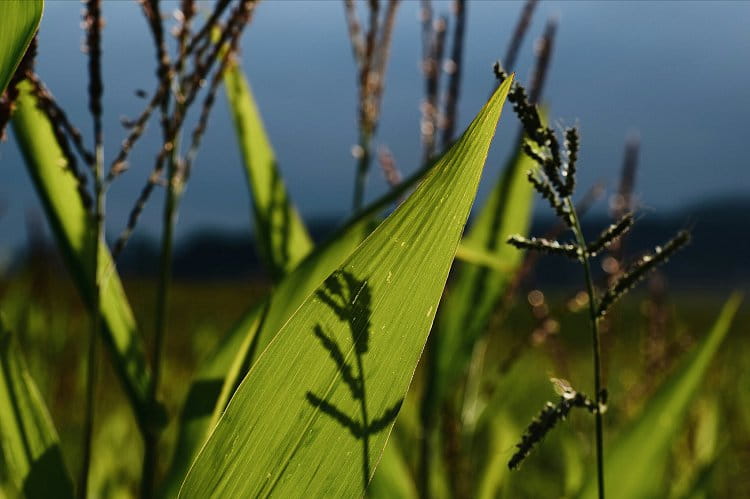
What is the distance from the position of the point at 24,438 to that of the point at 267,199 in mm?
359

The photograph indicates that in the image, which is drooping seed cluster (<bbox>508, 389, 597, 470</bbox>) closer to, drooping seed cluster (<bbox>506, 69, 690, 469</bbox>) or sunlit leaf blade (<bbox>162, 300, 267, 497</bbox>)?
drooping seed cluster (<bbox>506, 69, 690, 469</bbox>)

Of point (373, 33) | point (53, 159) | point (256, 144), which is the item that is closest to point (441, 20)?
point (373, 33)

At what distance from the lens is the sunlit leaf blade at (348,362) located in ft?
1.38

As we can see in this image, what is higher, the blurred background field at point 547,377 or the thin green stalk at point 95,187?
the thin green stalk at point 95,187

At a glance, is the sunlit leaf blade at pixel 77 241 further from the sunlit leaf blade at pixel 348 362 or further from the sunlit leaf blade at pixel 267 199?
the sunlit leaf blade at pixel 348 362

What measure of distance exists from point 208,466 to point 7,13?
298 millimetres

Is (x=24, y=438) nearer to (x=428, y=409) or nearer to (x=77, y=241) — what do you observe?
(x=77, y=241)

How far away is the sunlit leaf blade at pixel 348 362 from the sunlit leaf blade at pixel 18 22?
0.24 metres

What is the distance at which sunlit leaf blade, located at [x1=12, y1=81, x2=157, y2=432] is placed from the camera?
28.1 inches

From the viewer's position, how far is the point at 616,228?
43 centimetres

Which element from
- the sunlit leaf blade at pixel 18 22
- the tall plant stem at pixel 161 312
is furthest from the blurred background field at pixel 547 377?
the sunlit leaf blade at pixel 18 22

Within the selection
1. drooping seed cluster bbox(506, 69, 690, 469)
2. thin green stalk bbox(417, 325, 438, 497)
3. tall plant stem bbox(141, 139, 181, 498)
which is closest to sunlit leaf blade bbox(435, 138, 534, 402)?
thin green stalk bbox(417, 325, 438, 497)

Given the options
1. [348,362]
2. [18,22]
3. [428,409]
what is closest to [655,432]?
[428,409]

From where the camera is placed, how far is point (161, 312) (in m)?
0.69
